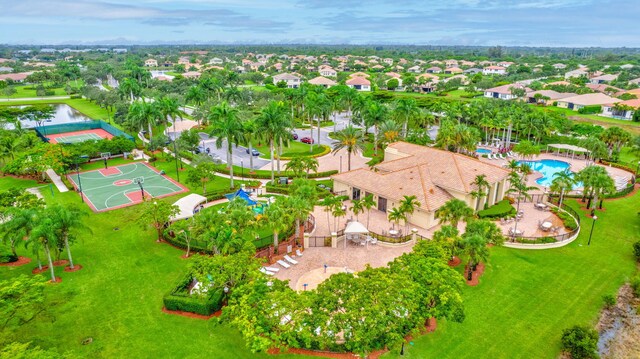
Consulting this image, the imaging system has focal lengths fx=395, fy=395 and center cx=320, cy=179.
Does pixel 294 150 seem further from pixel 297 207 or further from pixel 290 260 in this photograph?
pixel 290 260

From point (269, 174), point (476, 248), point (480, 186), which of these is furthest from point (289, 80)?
point (476, 248)

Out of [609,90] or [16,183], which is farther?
[609,90]

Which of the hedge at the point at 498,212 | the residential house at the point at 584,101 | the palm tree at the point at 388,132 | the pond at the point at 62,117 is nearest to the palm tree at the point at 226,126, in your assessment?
the palm tree at the point at 388,132

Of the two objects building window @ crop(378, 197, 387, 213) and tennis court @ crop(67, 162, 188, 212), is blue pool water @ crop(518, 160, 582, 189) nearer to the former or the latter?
building window @ crop(378, 197, 387, 213)

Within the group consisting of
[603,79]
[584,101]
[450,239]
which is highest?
[603,79]

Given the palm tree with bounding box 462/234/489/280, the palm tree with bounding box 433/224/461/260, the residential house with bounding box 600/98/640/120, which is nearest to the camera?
the palm tree with bounding box 462/234/489/280

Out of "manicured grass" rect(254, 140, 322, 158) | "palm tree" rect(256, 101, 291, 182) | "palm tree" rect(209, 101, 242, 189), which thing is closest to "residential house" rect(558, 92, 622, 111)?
"manicured grass" rect(254, 140, 322, 158)
